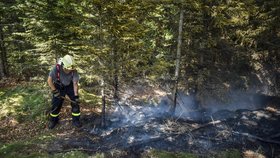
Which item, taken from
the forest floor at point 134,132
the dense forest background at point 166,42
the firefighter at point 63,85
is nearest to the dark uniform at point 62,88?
the firefighter at point 63,85

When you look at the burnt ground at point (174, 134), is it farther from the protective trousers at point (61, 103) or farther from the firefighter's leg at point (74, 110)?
the protective trousers at point (61, 103)

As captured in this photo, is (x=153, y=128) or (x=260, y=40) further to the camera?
(x=260, y=40)

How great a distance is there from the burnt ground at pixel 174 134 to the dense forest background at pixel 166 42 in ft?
4.97

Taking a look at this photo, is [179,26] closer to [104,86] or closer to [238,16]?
[238,16]

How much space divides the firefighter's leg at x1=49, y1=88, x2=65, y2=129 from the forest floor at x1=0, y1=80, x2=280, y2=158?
26 cm

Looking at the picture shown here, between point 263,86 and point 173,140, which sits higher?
point 263,86

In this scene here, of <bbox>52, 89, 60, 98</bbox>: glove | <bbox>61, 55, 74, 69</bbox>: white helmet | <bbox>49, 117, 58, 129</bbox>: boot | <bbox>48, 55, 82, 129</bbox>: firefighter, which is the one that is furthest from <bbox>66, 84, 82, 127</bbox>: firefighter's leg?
<bbox>61, 55, 74, 69</bbox>: white helmet

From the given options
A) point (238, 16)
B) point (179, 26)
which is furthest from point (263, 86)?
point (179, 26)

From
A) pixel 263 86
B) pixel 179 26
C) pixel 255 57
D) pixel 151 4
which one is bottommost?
pixel 263 86

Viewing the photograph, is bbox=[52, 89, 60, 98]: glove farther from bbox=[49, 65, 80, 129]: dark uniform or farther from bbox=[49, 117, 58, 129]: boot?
bbox=[49, 117, 58, 129]: boot

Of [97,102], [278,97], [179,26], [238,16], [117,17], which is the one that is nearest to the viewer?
[117,17]

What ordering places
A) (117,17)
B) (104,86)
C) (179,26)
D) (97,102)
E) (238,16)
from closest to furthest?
(117,17)
(104,86)
(179,26)
(238,16)
(97,102)

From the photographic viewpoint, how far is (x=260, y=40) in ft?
45.3

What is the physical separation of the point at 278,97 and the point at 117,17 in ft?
33.6
